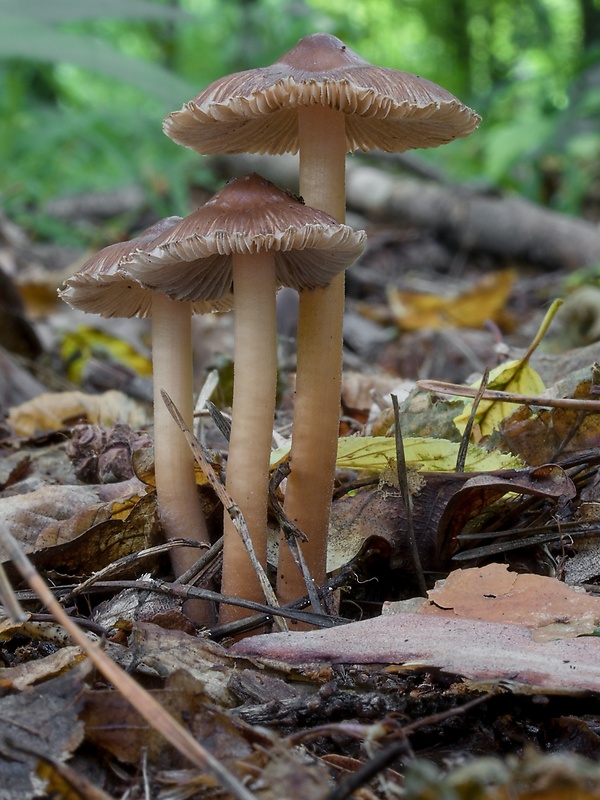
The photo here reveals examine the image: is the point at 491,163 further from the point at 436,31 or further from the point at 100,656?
the point at 100,656

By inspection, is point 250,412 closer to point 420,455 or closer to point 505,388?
point 420,455

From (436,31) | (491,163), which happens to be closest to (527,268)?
(491,163)

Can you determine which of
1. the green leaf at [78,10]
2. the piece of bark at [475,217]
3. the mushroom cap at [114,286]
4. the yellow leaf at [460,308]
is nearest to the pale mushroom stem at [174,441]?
the mushroom cap at [114,286]

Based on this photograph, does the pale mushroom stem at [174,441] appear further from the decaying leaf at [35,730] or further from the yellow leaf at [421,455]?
the decaying leaf at [35,730]

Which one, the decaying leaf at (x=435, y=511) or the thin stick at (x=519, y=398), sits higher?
the thin stick at (x=519, y=398)

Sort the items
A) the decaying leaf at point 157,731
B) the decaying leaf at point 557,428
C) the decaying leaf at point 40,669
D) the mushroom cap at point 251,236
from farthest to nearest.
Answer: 1. the decaying leaf at point 557,428
2. the mushroom cap at point 251,236
3. the decaying leaf at point 40,669
4. the decaying leaf at point 157,731

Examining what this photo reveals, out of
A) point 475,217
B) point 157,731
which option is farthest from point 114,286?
point 475,217
